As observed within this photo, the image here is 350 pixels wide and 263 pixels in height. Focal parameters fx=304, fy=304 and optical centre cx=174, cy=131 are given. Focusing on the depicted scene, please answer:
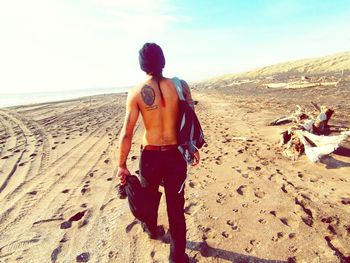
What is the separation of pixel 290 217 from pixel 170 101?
8.55ft

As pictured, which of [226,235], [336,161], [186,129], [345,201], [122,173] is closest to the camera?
[186,129]

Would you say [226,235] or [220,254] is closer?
[220,254]

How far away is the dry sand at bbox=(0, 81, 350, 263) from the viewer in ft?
12.3

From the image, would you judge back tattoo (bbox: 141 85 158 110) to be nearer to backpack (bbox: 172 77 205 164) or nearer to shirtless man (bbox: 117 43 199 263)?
shirtless man (bbox: 117 43 199 263)

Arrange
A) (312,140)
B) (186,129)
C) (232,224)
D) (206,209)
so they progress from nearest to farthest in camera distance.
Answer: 1. (186,129)
2. (232,224)
3. (206,209)
4. (312,140)

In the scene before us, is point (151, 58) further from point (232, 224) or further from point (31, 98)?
point (31, 98)

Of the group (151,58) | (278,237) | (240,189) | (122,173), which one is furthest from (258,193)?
(151,58)

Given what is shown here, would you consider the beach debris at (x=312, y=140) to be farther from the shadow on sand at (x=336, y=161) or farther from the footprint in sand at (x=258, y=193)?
the footprint in sand at (x=258, y=193)

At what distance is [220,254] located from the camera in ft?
12.0

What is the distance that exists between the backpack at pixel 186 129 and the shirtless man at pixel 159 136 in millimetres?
49

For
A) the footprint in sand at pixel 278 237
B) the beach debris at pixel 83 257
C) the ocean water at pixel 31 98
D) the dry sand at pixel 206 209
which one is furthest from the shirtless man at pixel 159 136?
the ocean water at pixel 31 98

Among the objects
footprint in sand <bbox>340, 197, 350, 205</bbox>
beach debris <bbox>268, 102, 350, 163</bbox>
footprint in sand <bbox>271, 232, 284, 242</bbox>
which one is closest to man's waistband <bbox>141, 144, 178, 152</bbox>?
footprint in sand <bbox>271, 232, 284, 242</bbox>

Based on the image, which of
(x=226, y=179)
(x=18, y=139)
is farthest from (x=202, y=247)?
(x=18, y=139)

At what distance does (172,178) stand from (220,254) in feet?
3.93
